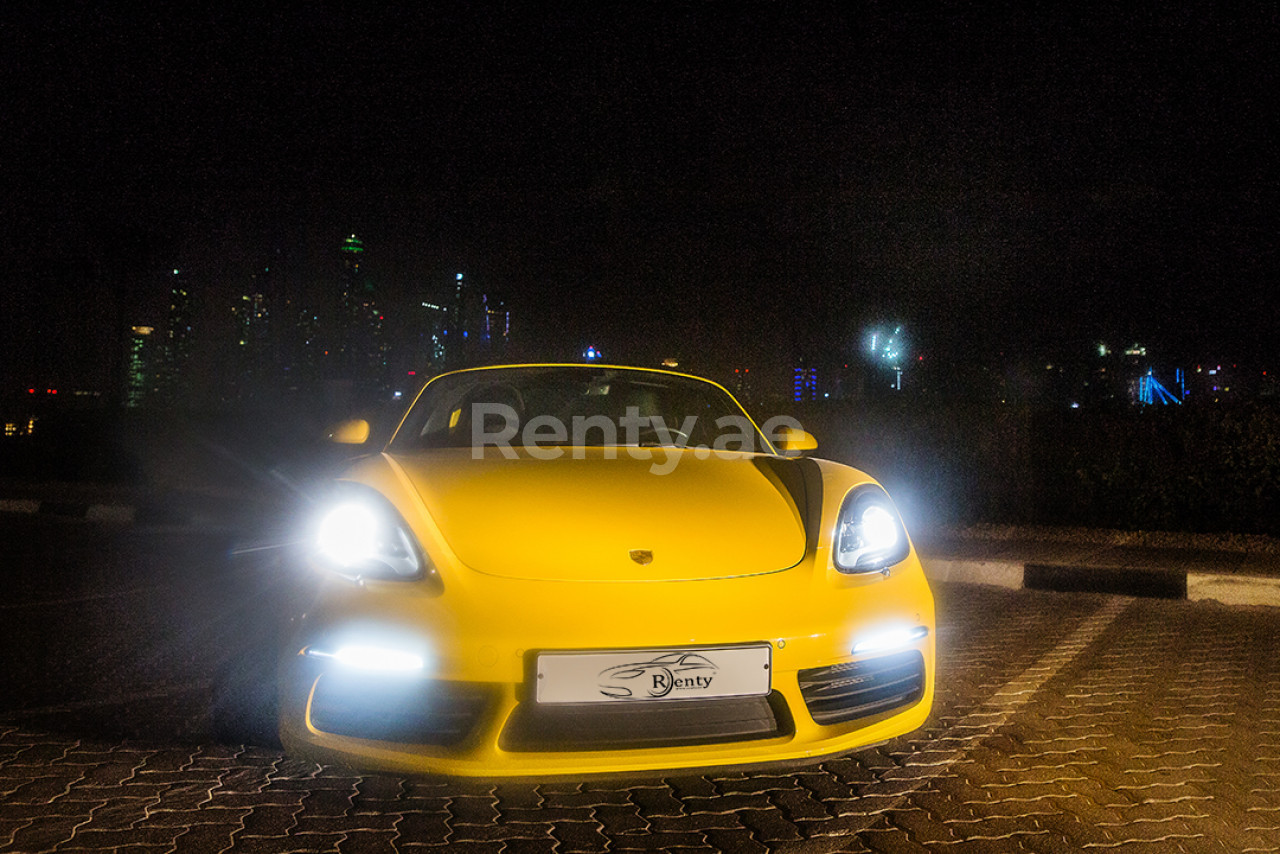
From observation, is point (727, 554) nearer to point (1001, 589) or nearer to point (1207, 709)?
point (1207, 709)

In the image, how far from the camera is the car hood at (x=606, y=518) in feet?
8.89

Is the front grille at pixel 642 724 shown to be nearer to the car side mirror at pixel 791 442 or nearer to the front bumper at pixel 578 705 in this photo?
the front bumper at pixel 578 705

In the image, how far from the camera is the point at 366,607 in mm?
2549

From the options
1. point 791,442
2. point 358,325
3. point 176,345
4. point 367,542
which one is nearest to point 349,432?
point 367,542

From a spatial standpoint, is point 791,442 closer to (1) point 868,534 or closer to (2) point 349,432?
(1) point 868,534

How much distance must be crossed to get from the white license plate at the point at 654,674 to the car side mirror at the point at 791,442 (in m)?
1.52

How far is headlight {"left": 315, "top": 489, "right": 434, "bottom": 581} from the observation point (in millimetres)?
2682

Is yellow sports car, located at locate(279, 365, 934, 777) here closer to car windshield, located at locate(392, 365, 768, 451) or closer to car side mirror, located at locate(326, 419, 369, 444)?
car side mirror, located at locate(326, 419, 369, 444)

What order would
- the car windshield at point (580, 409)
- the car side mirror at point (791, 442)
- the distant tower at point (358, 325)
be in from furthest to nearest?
the distant tower at point (358, 325) < the car windshield at point (580, 409) < the car side mirror at point (791, 442)

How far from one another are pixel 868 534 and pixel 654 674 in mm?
930

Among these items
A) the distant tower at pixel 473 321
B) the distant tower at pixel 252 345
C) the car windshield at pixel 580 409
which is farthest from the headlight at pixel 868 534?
the distant tower at pixel 252 345

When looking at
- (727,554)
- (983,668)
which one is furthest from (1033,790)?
(983,668)

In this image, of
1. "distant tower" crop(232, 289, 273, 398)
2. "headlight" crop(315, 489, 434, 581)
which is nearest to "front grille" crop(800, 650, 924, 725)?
"headlight" crop(315, 489, 434, 581)

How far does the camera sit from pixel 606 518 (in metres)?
Result: 2.91
